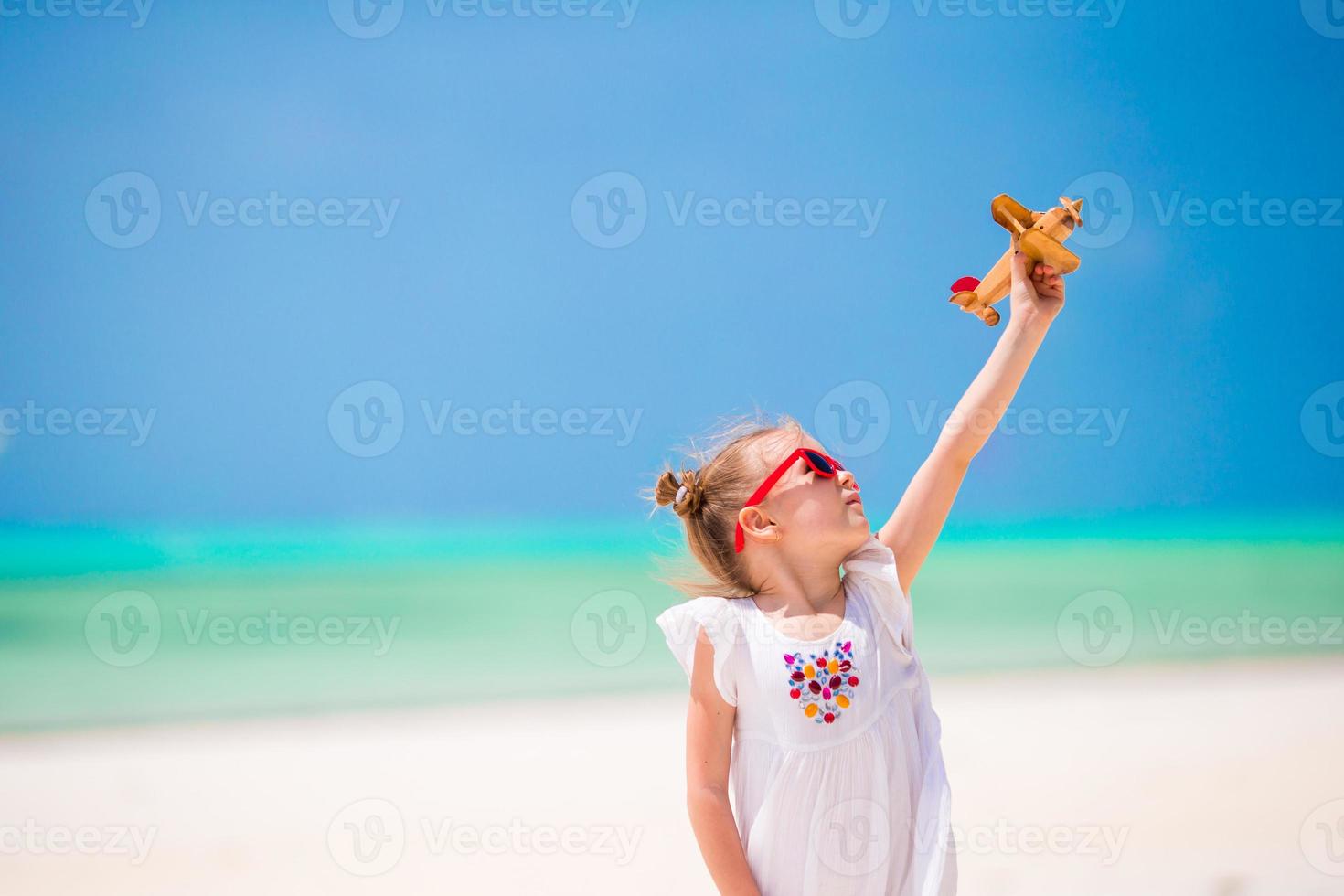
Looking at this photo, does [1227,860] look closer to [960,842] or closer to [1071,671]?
[960,842]

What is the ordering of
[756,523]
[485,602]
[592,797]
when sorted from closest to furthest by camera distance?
[756,523], [592,797], [485,602]

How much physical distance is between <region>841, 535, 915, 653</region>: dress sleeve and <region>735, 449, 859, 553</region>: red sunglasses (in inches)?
3.5

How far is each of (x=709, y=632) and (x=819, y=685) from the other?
5.7 inches

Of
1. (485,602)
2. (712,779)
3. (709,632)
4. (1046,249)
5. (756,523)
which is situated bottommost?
(712,779)

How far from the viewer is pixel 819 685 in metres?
1.37

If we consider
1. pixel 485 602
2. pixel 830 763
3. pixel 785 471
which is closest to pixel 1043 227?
pixel 785 471

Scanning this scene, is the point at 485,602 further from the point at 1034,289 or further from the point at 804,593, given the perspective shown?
the point at 1034,289

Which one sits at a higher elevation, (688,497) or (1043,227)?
(1043,227)

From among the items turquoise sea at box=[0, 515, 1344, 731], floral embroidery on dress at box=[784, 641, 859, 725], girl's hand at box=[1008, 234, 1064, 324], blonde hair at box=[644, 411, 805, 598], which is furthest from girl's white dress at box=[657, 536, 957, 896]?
turquoise sea at box=[0, 515, 1344, 731]

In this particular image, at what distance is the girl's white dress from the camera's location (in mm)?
1365

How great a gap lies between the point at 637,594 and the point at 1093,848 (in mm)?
3206

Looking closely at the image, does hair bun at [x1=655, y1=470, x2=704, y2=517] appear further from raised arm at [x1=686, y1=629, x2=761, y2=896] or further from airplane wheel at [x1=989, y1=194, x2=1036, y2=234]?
airplane wheel at [x1=989, y1=194, x2=1036, y2=234]

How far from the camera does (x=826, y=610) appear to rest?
4.70 ft

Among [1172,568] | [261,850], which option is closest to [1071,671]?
[1172,568]
